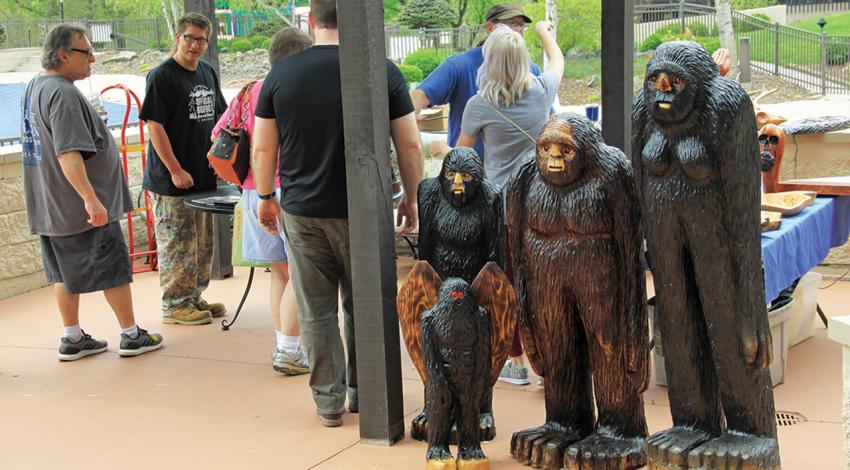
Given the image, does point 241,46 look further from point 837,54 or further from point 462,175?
point 462,175

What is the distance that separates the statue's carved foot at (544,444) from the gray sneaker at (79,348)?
314 cm

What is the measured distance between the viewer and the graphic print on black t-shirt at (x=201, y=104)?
→ 261 inches

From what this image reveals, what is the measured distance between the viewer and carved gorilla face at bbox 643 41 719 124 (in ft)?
11.6

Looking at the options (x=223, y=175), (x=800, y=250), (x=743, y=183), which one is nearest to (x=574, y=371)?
(x=743, y=183)

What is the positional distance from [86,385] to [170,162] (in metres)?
1.55

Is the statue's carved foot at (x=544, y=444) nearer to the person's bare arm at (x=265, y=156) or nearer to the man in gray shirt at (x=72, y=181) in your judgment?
the person's bare arm at (x=265, y=156)

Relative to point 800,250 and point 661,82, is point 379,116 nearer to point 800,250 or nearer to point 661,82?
point 661,82

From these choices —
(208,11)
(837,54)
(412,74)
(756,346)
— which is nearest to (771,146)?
(756,346)

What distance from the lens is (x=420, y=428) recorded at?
4543mm

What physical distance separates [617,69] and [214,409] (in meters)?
2.75

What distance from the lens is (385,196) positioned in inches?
176

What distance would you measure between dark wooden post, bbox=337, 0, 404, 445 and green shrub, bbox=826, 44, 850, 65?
24.1 meters

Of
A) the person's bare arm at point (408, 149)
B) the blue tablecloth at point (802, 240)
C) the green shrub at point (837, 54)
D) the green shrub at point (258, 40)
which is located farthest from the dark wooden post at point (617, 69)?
the green shrub at point (258, 40)

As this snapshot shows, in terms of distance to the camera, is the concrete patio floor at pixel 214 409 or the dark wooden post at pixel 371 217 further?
the concrete patio floor at pixel 214 409
